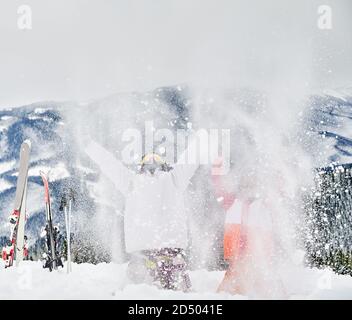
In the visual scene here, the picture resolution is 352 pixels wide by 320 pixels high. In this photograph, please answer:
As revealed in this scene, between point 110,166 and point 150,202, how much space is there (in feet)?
0.94

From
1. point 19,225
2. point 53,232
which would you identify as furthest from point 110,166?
point 19,225

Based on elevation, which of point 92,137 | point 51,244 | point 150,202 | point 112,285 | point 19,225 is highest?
point 92,137

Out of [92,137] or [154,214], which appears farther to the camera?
[92,137]

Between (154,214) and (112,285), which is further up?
(154,214)

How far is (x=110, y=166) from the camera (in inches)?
124

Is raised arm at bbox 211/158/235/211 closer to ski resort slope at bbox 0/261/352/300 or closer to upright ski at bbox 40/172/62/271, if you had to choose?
ski resort slope at bbox 0/261/352/300

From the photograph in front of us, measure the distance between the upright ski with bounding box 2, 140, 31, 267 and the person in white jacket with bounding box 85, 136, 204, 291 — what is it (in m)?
0.36

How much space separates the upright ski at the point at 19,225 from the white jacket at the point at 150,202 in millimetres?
359

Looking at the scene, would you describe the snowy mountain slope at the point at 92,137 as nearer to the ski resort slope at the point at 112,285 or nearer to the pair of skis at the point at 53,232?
the pair of skis at the point at 53,232

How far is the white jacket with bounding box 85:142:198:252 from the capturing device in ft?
9.96

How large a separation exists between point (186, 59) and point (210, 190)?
72 cm

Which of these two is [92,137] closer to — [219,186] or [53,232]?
[53,232]

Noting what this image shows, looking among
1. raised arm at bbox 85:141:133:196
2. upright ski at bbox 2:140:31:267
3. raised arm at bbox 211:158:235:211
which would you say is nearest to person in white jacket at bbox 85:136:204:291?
raised arm at bbox 85:141:133:196

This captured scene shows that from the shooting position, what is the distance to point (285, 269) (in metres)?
3.07
